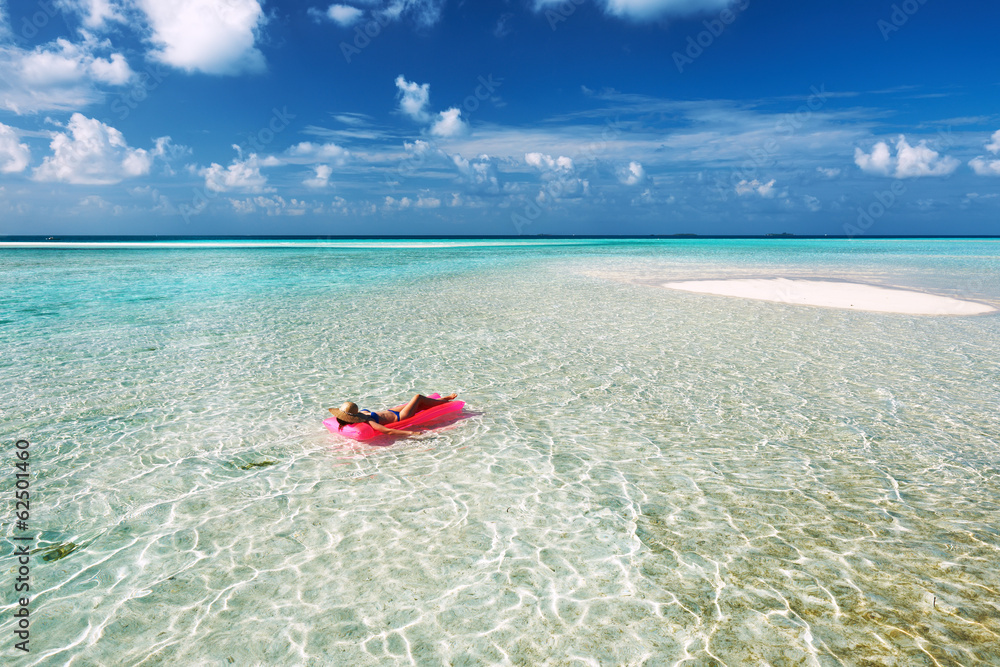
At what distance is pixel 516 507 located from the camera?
15.9 ft

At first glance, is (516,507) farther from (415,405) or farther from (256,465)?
(256,465)

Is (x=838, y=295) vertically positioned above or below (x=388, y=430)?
below

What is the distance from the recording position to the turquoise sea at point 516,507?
333 centimetres

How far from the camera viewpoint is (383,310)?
51.8 feet

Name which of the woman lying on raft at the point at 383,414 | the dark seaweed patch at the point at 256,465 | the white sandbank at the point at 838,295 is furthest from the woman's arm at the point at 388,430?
the white sandbank at the point at 838,295

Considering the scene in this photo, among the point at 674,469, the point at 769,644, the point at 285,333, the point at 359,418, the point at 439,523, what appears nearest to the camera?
the point at 769,644

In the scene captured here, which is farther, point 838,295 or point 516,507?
point 838,295

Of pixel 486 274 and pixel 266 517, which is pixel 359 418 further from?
pixel 486 274

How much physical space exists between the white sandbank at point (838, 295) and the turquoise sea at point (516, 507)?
5805mm

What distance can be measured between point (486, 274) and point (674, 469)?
24.5 meters

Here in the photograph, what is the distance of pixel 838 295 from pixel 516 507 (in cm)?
1839

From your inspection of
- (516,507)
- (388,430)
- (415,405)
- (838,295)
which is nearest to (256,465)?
(388,430)

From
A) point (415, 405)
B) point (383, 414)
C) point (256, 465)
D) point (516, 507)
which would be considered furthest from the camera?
point (415, 405)

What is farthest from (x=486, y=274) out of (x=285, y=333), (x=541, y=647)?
(x=541, y=647)
